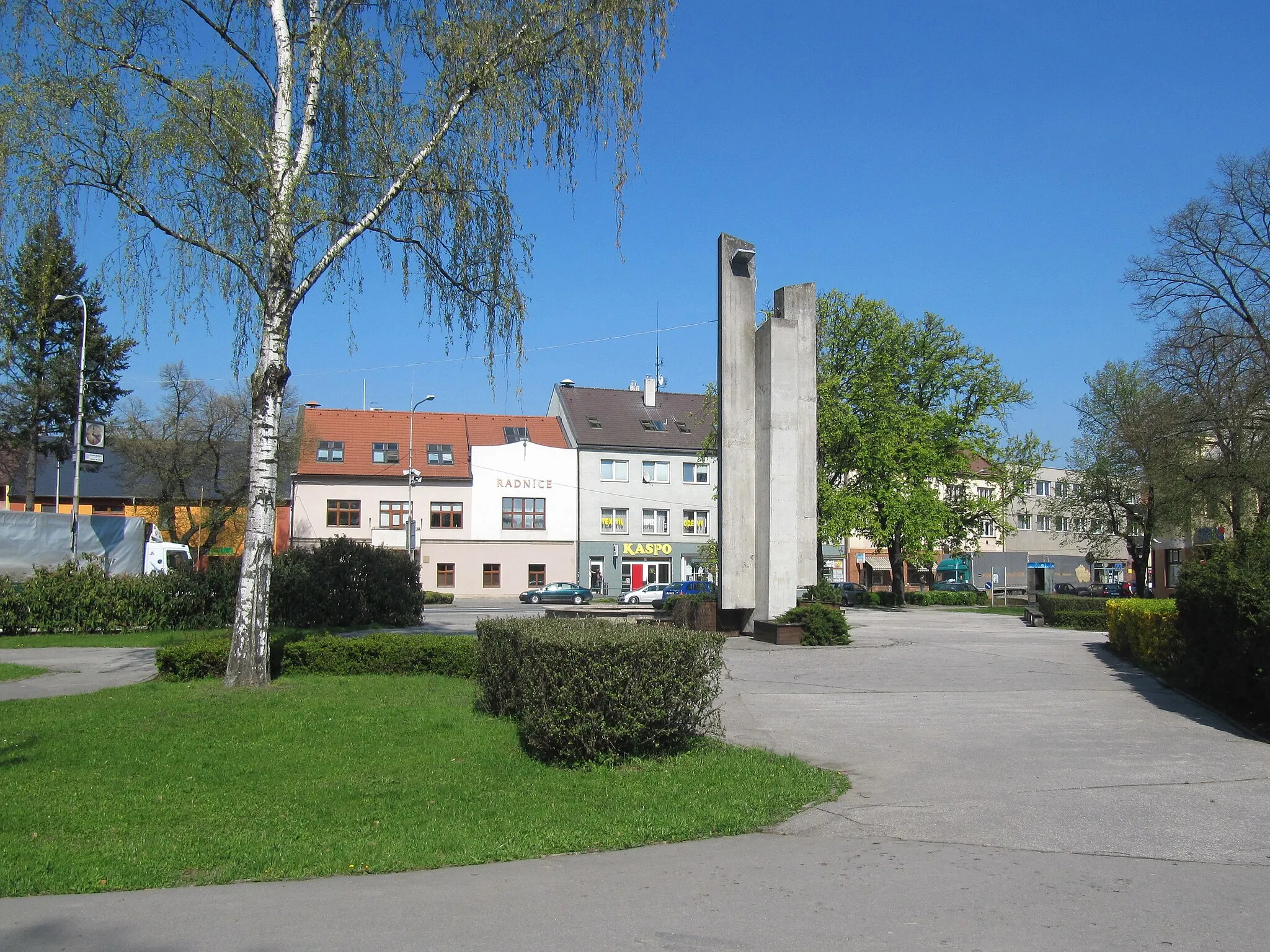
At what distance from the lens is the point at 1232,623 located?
1091 cm

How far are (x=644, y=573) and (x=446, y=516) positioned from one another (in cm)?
1259

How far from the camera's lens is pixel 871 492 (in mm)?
41781

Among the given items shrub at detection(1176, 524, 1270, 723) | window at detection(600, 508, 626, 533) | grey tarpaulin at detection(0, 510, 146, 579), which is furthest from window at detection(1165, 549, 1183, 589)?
grey tarpaulin at detection(0, 510, 146, 579)

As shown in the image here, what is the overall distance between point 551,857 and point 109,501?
61.2m

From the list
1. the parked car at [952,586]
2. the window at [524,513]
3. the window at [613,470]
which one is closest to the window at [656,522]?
the window at [613,470]

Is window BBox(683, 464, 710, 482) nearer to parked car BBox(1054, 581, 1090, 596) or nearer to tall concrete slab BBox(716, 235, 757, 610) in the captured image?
parked car BBox(1054, 581, 1090, 596)

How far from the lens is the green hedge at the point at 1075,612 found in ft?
97.2

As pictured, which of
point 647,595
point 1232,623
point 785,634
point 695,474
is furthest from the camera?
point 695,474

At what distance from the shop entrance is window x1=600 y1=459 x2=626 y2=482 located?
5.21 m

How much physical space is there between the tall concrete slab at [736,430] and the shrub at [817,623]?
56.4 inches

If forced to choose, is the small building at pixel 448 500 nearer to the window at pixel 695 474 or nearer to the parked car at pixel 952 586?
the window at pixel 695 474

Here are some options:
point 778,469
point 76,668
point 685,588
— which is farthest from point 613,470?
point 76,668

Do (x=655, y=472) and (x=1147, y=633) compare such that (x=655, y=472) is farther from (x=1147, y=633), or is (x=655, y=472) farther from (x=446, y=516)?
(x=1147, y=633)

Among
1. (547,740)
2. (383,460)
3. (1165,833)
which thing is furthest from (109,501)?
(1165,833)
